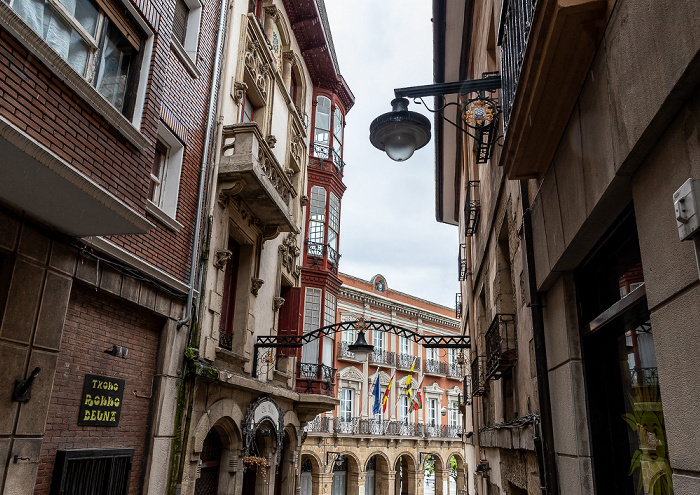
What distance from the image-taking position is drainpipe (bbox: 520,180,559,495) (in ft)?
16.7

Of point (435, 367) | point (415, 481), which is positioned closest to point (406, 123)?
point (415, 481)

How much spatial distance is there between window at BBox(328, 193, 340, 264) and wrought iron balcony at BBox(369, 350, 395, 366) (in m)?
19.7

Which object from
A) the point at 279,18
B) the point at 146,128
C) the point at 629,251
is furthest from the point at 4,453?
the point at 279,18

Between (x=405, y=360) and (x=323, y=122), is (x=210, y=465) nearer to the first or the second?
(x=323, y=122)

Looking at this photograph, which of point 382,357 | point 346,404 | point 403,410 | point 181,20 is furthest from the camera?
point 403,410

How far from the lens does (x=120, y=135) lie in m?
6.67

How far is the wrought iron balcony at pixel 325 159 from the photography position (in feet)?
66.8

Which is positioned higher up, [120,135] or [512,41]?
[512,41]

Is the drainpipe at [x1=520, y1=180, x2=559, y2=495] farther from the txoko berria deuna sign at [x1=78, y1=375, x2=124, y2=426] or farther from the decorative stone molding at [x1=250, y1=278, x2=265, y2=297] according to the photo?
the decorative stone molding at [x1=250, y1=278, x2=265, y2=297]

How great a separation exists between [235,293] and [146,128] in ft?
20.8

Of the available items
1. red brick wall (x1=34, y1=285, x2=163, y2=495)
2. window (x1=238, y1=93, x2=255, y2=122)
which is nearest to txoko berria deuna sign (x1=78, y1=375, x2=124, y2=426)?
red brick wall (x1=34, y1=285, x2=163, y2=495)

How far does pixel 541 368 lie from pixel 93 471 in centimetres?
585

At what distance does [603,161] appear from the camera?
357cm

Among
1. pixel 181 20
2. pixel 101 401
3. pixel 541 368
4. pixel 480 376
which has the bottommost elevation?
pixel 101 401
